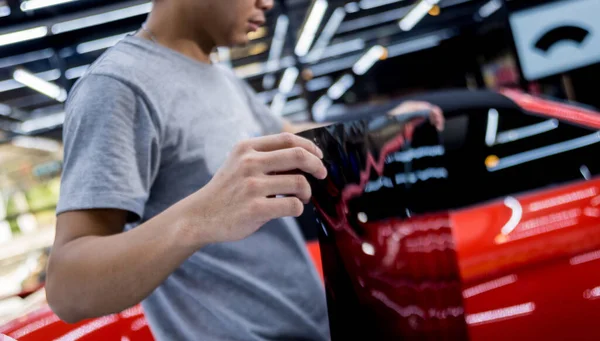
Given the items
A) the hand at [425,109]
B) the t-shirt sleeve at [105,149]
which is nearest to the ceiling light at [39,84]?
the hand at [425,109]

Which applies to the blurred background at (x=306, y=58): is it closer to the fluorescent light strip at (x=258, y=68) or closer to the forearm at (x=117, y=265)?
the fluorescent light strip at (x=258, y=68)

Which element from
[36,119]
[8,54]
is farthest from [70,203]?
[36,119]

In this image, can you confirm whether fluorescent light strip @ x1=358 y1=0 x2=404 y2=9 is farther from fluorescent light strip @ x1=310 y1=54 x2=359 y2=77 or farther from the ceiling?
fluorescent light strip @ x1=310 y1=54 x2=359 y2=77

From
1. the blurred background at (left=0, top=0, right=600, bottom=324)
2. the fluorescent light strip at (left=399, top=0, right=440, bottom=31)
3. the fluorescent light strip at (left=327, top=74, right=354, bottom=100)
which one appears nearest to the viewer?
the blurred background at (left=0, top=0, right=600, bottom=324)

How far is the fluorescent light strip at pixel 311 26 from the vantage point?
6.44 m

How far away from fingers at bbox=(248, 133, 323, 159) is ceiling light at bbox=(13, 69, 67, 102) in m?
6.41

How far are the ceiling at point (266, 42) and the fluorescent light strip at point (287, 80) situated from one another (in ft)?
0.08

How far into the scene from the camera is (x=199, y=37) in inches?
39.8

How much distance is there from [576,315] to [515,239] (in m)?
0.27

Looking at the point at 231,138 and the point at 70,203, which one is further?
the point at 231,138

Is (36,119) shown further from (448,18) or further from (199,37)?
(199,37)

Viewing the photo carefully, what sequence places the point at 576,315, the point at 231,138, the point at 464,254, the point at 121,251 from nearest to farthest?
the point at 121,251
the point at 231,138
the point at 576,315
the point at 464,254

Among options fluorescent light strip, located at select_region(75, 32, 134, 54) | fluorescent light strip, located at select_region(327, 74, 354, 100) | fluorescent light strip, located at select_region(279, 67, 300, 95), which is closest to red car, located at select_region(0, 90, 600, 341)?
fluorescent light strip, located at select_region(75, 32, 134, 54)

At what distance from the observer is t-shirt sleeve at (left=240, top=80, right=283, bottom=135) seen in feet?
4.02
